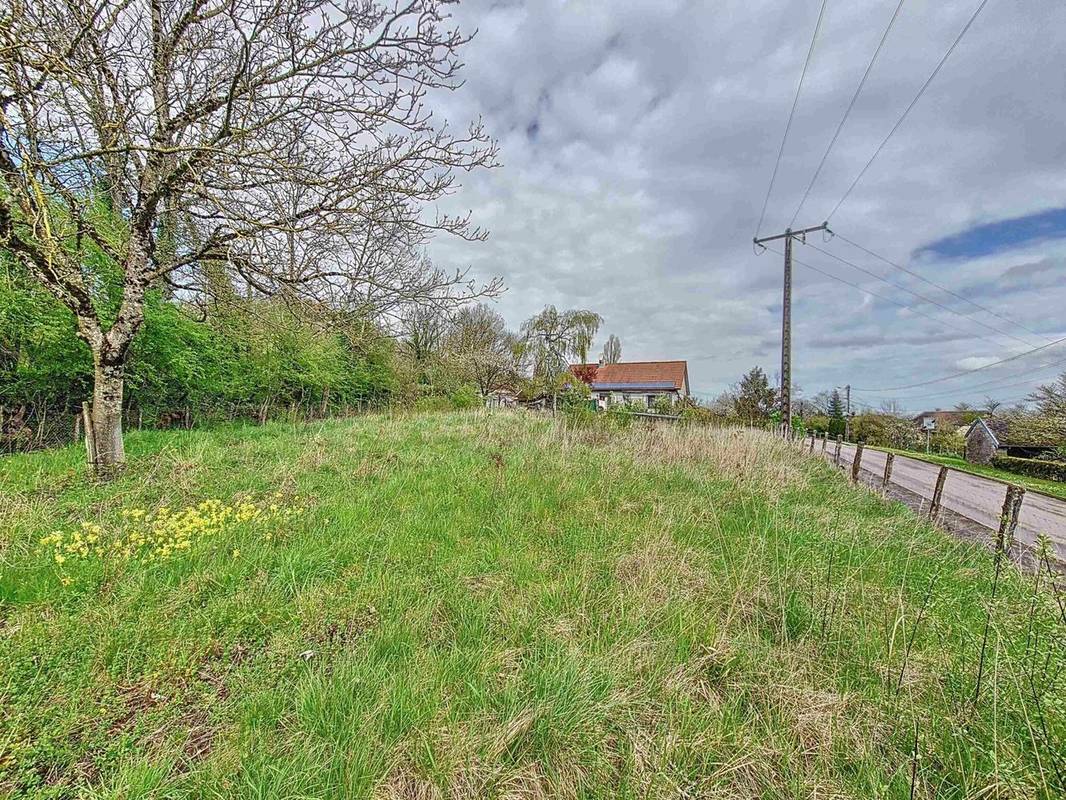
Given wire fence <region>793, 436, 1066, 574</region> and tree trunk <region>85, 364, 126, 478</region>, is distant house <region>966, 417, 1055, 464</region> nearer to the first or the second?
wire fence <region>793, 436, 1066, 574</region>

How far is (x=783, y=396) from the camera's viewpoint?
12250 mm

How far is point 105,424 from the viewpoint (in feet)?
15.0

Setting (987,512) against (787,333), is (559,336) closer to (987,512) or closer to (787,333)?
(787,333)

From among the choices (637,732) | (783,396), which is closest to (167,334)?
(637,732)

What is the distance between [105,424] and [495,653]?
5476mm

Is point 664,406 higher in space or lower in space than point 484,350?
lower

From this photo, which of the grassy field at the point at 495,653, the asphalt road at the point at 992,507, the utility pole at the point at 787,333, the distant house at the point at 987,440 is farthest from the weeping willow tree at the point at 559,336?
the distant house at the point at 987,440

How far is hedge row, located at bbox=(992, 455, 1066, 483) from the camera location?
14188mm

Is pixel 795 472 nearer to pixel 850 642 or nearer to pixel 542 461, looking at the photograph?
pixel 542 461

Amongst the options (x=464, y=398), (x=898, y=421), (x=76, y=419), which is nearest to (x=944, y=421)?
(x=898, y=421)

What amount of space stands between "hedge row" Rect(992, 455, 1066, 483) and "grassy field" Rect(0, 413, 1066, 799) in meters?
17.6

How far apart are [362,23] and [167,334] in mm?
6901

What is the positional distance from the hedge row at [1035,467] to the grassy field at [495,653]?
17.6 m

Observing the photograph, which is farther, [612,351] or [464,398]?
[612,351]
